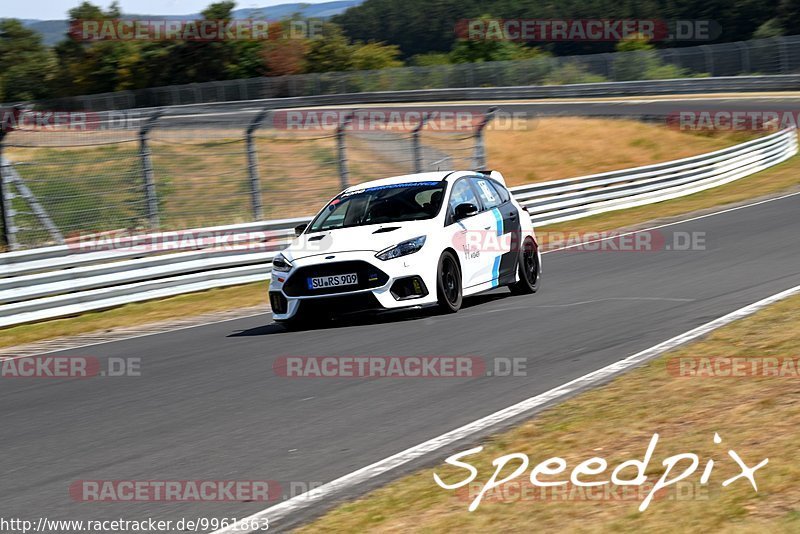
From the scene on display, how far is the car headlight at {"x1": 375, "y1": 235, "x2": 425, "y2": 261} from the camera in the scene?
1073 cm

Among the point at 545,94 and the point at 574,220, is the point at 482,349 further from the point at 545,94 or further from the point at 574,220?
the point at 545,94

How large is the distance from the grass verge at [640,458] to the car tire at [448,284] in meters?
3.76

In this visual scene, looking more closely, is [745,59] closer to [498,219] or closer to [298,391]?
[498,219]

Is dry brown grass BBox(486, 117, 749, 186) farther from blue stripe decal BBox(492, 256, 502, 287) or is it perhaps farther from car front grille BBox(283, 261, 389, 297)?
car front grille BBox(283, 261, 389, 297)

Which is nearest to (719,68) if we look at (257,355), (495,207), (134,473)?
(495,207)

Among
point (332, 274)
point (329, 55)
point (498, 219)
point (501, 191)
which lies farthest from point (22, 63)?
point (332, 274)

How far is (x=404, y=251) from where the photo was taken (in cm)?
1076

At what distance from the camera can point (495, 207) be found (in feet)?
40.8

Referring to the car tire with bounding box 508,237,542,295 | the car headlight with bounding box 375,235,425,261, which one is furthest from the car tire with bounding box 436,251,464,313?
the car tire with bounding box 508,237,542,295

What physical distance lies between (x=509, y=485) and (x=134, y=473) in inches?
80.3

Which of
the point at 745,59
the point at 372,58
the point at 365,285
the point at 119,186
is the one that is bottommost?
the point at 365,285

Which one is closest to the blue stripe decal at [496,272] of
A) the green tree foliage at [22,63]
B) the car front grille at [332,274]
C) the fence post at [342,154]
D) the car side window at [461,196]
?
the car side window at [461,196]

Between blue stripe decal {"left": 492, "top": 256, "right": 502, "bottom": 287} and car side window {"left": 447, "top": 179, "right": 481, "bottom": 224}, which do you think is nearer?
car side window {"left": 447, "top": 179, "right": 481, "bottom": 224}

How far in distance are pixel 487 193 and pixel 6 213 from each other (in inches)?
277
